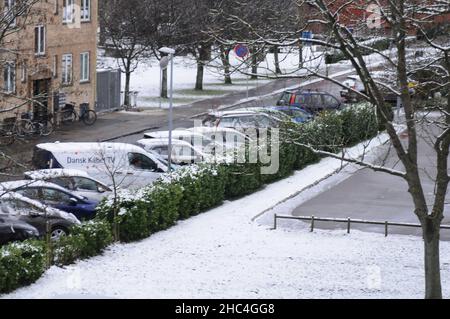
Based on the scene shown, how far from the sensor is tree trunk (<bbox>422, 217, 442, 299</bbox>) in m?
14.8

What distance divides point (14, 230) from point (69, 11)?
834 inches

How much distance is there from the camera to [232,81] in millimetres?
53688

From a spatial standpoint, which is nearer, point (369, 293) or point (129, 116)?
point (369, 293)

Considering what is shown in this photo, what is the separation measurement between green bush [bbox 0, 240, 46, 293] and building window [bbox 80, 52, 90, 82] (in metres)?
23.6

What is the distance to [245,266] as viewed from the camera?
18234 mm

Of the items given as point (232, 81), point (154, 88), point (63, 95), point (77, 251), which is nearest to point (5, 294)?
point (77, 251)

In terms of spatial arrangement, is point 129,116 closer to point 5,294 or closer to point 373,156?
point 373,156

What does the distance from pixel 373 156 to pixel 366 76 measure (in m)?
17.5

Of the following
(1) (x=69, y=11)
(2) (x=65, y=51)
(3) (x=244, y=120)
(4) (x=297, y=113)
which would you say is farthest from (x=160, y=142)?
(1) (x=69, y=11)

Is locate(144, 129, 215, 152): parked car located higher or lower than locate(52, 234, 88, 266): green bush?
higher

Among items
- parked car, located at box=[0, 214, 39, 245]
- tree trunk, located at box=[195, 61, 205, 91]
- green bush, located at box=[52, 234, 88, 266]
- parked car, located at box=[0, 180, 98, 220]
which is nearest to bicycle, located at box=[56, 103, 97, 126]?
tree trunk, located at box=[195, 61, 205, 91]

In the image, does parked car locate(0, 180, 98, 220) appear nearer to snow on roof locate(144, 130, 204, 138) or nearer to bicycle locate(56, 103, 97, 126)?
snow on roof locate(144, 130, 204, 138)
